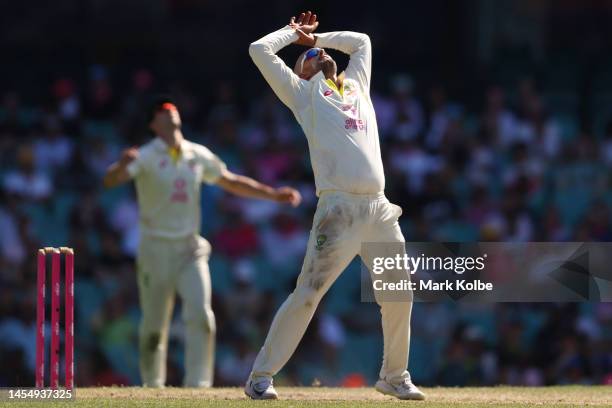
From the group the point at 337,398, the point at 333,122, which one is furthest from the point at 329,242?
the point at 337,398

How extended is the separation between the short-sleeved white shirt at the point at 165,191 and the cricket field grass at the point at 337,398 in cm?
187

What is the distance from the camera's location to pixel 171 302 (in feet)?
45.3

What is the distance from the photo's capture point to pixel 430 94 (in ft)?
68.7

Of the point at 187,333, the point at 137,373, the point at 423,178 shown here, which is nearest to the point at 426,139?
the point at 423,178

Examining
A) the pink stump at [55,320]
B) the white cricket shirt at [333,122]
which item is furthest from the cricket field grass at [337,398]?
the white cricket shirt at [333,122]

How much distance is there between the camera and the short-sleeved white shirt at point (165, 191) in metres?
13.7

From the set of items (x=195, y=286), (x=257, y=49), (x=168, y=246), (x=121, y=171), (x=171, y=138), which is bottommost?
(x=195, y=286)

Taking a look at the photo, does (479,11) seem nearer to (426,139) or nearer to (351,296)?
(426,139)

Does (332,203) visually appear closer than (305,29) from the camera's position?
Yes

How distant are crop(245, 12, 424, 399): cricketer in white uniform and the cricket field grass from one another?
29 centimetres

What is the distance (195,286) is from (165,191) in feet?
2.74

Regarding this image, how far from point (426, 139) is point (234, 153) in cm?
238

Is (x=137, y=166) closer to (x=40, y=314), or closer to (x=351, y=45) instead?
(x=351, y=45)

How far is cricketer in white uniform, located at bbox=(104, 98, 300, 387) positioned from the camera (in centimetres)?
1357
